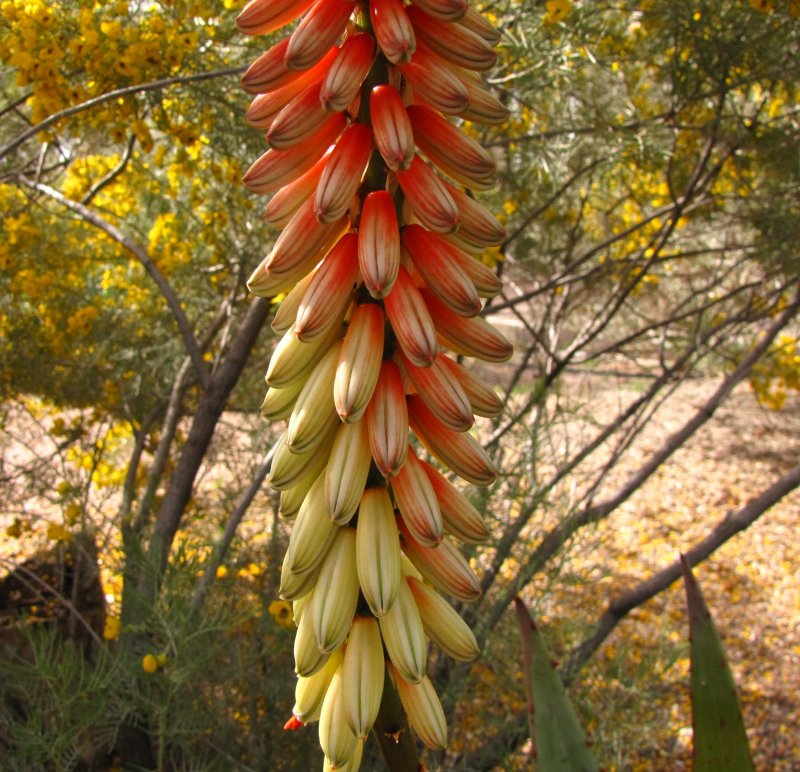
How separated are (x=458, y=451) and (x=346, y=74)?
624mm

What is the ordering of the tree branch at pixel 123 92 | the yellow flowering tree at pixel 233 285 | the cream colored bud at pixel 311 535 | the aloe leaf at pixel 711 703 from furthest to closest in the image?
the yellow flowering tree at pixel 233 285
the tree branch at pixel 123 92
the aloe leaf at pixel 711 703
the cream colored bud at pixel 311 535

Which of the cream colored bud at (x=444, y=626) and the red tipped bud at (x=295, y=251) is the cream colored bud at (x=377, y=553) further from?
the red tipped bud at (x=295, y=251)

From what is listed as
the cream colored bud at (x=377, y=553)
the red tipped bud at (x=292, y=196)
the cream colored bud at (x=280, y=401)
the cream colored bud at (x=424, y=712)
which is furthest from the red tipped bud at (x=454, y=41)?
the cream colored bud at (x=424, y=712)

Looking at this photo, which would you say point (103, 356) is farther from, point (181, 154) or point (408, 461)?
point (408, 461)

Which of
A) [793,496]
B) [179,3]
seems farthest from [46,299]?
[793,496]

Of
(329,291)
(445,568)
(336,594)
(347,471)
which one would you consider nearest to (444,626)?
A: (445,568)

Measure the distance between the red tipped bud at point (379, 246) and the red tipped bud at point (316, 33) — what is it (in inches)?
9.3

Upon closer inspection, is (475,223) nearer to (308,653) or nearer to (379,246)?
(379,246)

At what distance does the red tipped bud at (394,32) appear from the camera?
113 centimetres

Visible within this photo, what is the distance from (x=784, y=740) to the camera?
4840mm

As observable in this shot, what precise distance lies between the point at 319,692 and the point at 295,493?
0.34 metres

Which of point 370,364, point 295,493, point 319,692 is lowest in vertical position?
point 319,692

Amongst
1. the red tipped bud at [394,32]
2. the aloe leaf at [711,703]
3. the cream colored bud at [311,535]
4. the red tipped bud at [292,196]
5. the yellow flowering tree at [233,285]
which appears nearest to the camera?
the red tipped bud at [394,32]

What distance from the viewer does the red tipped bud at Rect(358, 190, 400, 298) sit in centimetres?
118
